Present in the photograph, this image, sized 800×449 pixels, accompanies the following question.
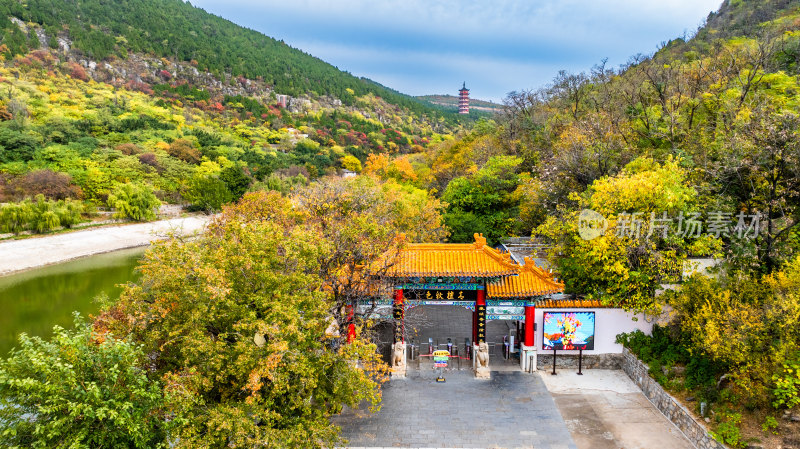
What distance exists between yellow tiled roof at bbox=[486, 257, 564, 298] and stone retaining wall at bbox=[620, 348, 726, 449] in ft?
9.55

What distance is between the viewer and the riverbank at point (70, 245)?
2703 centimetres

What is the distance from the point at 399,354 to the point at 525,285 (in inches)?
158

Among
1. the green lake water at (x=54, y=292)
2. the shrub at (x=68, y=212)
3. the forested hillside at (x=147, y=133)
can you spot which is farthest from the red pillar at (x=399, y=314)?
the shrub at (x=68, y=212)

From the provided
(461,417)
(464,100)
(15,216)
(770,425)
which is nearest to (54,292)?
(15,216)

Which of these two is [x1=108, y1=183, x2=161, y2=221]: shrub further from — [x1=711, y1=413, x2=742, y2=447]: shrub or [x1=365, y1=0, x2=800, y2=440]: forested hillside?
[x1=711, y1=413, x2=742, y2=447]: shrub

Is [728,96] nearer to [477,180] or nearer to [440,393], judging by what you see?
[477,180]

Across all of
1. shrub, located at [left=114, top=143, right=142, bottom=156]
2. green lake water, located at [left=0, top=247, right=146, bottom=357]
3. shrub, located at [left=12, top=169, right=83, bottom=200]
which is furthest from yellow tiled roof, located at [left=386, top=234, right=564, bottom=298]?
shrub, located at [left=114, top=143, right=142, bottom=156]

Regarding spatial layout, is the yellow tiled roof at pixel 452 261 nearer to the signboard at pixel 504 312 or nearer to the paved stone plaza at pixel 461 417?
the signboard at pixel 504 312

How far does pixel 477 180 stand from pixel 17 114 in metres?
48.3

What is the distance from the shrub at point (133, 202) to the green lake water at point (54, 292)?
6.52 m

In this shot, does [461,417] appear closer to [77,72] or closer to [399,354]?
[399,354]

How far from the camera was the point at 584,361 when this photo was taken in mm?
12984

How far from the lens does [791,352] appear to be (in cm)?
831

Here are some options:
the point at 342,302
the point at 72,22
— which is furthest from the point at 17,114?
the point at 342,302
